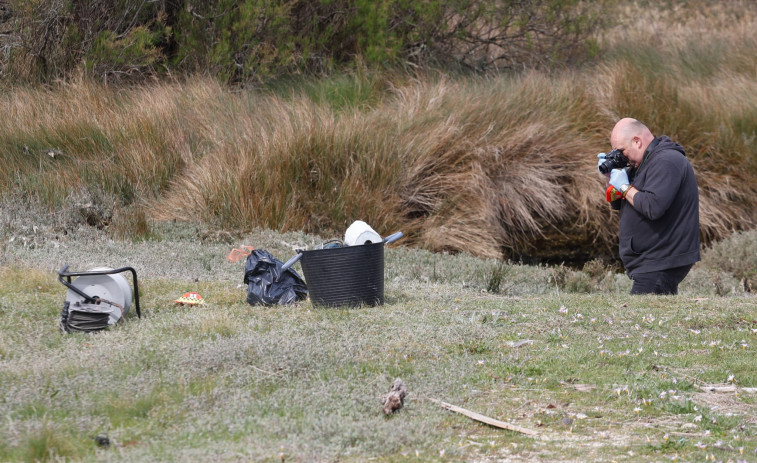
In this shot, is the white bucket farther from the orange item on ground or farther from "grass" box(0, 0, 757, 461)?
the orange item on ground

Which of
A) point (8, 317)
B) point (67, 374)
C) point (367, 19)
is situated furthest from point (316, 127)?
point (67, 374)

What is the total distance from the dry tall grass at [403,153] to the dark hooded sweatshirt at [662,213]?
3.35 m

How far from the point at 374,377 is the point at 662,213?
319 centimetres

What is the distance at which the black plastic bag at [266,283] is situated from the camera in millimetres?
5973

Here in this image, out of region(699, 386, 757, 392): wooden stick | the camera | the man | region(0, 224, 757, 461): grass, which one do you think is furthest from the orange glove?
region(699, 386, 757, 392): wooden stick

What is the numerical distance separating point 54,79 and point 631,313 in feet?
29.2

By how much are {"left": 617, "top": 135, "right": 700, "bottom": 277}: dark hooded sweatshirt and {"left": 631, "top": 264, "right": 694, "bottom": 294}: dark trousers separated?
0.07m

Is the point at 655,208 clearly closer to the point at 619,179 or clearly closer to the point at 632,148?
the point at 619,179

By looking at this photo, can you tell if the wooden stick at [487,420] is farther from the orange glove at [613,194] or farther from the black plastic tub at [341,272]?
the orange glove at [613,194]

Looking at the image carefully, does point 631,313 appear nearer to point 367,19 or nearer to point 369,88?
point 369,88

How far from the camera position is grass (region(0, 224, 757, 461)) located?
3600mm

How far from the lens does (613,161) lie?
22.5ft

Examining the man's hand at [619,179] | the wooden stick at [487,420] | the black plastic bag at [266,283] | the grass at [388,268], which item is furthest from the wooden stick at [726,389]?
the black plastic bag at [266,283]

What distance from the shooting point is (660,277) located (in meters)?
6.82
